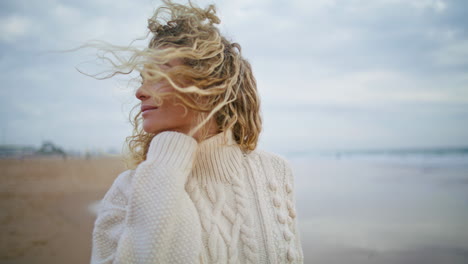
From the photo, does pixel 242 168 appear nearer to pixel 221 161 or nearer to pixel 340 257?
pixel 221 161

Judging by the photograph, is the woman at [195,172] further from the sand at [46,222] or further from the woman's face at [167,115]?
→ the sand at [46,222]

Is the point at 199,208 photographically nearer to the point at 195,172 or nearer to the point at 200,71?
the point at 195,172

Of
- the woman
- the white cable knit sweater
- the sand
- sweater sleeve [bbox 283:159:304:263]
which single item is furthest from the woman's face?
the sand

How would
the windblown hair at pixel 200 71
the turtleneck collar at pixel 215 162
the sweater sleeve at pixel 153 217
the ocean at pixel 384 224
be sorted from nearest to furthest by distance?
the sweater sleeve at pixel 153 217 < the windblown hair at pixel 200 71 < the turtleneck collar at pixel 215 162 < the ocean at pixel 384 224

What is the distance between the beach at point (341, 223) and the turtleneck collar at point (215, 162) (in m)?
3.24

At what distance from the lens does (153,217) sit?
1.07 m

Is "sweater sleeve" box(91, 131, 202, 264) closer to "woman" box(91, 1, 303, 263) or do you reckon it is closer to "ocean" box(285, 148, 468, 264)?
"woman" box(91, 1, 303, 263)

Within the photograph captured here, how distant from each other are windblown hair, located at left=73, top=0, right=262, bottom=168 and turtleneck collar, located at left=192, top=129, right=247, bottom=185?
70 mm

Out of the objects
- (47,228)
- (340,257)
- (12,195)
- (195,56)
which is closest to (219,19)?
(195,56)

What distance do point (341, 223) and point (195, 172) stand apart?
5014mm

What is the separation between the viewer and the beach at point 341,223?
431 centimetres

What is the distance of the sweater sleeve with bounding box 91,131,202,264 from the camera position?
3.46 ft

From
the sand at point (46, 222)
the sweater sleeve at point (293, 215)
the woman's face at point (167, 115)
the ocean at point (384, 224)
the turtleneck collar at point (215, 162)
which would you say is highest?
the woman's face at point (167, 115)

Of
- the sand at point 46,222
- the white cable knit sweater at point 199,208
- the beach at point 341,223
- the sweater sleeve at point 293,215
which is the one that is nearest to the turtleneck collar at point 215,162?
the white cable knit sweater at point 199,208
